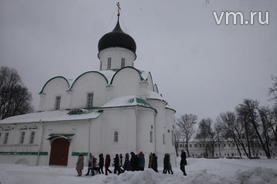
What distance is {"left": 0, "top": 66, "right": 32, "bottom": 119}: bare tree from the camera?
29188 mm

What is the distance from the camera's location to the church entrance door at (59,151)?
18781 millimetres

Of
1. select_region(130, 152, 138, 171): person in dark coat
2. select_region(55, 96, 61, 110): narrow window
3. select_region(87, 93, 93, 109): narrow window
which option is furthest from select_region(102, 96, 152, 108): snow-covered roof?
select_region(130, 152, 138, 171): person in dark coat

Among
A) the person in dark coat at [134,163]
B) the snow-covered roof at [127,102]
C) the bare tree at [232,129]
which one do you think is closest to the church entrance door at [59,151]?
the snow-covered roof at [127,102]

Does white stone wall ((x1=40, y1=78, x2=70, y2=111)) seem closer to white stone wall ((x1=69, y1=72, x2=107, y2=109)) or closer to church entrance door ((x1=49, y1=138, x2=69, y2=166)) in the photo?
white stone wall ((x1=69, y1=72, x2=107, y2=109))

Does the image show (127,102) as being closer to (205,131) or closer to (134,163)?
(134,163)

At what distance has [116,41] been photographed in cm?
2573

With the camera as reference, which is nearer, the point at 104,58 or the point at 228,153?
the point at 104,58

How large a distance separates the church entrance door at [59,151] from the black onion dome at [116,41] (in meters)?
12.9

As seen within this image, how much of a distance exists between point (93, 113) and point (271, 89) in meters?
16.9

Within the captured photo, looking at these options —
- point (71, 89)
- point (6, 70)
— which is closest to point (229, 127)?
point (71, 89)

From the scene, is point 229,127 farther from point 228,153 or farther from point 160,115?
point 228,153

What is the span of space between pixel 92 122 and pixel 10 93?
1817 cm

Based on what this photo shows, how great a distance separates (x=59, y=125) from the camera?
2009 cm

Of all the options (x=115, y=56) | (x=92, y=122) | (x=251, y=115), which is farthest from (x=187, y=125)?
(x=92, y=122)
